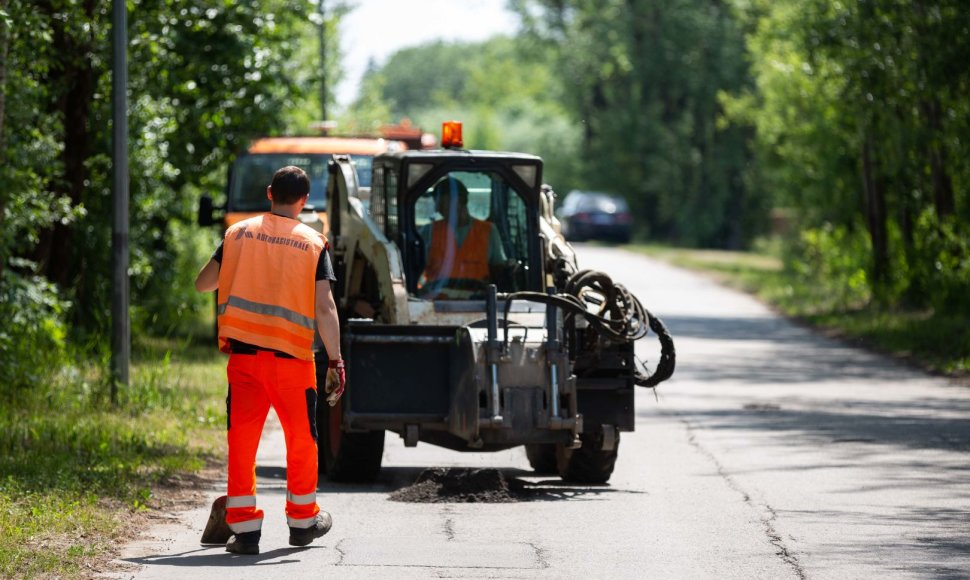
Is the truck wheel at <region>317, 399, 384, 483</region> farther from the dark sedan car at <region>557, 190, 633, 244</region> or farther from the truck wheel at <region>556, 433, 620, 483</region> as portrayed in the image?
the dark sedan car at <region>557, 190, 633, 244</region>

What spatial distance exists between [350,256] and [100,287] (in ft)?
24.7

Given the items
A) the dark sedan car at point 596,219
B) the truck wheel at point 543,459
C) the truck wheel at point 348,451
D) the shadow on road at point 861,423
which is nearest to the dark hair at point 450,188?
the truck wheel at point 348,451

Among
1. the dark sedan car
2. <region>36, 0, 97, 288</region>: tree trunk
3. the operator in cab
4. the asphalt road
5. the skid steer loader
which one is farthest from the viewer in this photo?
the dark sedan car

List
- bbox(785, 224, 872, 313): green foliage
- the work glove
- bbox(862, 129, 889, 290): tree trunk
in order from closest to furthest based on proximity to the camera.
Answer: the work glove < bbox(862, 129, 889, 290): tree trunk < bbox(785, 224, 872, 313): green foliage

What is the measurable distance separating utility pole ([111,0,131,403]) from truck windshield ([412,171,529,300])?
325 centimetres

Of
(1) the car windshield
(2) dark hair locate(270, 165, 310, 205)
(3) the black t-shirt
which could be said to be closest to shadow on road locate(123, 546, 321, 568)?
(3) the black t-shirt

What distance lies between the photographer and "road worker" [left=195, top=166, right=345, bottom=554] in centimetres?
870

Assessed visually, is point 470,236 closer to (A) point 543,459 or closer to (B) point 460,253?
(B) point 460,253

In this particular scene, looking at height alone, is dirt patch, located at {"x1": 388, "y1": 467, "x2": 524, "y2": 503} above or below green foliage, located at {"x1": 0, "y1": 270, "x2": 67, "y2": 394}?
below

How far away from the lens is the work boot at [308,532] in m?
8.90

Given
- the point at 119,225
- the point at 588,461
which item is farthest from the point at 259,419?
the point at 119,225

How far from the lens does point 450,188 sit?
1246cm

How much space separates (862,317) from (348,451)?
55.4ft

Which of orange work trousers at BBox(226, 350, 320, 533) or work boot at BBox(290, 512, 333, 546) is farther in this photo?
work boot at BBox(290, 512, 333, 546)
